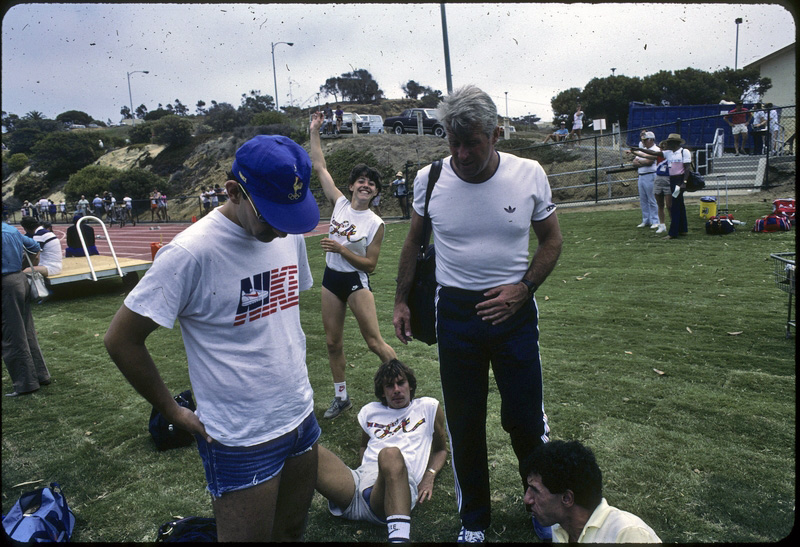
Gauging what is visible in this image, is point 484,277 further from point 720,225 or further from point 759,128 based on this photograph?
point 759,128

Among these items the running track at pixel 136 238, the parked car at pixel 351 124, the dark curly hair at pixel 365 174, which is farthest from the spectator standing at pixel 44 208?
the dark curly hair at pixel 365 174

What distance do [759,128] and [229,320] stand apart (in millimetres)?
16759

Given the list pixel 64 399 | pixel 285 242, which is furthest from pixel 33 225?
pixel 285 242

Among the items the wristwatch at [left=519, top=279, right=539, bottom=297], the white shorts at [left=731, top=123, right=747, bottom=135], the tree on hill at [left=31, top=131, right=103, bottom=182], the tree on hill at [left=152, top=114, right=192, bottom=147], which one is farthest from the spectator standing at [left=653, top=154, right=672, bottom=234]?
the tree on hill at [left=31, top=131, right=103, bottom=182]

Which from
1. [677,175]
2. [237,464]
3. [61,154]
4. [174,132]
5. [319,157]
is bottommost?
[237,464]

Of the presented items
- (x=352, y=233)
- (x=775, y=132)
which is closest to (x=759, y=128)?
(x=775, y=132)

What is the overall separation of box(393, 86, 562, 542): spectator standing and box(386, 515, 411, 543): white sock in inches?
14.1

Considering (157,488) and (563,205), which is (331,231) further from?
(563,205)

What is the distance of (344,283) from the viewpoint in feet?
14.5

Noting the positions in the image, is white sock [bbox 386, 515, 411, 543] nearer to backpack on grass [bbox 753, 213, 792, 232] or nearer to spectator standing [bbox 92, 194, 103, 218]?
backpack on grass [bbox 753, 213, 792, 232]

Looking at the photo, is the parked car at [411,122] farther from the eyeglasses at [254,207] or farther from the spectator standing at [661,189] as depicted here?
the eyeglasses at [254,207]

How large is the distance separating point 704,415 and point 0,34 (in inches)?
188

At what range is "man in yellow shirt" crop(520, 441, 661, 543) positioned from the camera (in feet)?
7.54

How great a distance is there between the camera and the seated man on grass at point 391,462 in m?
2.90
